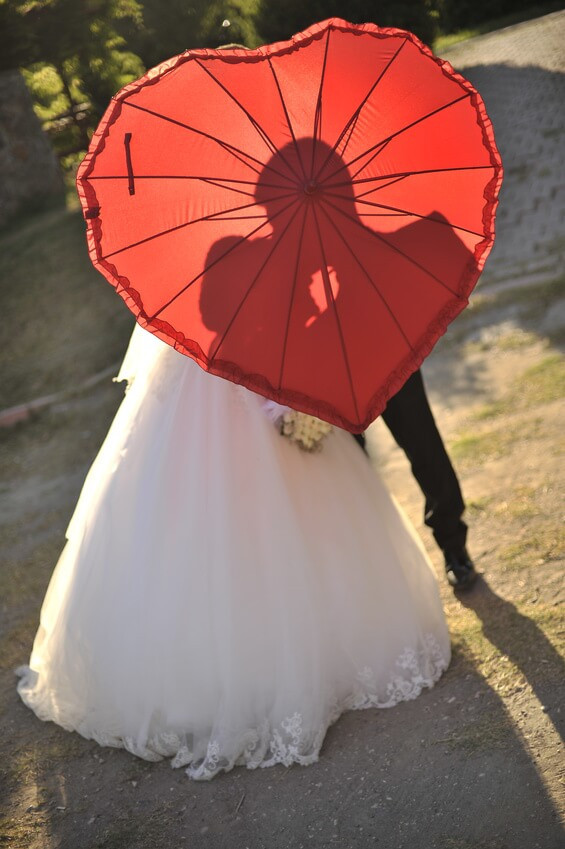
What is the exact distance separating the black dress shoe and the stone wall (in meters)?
9.78

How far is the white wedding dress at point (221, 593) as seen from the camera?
3105mm

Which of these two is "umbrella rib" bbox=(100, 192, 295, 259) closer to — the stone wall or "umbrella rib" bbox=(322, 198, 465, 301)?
"umbrella rib" bbox=(322, 198, 465, 301)

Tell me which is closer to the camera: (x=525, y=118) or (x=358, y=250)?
(x=358, y=250)

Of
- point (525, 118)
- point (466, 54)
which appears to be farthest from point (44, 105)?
point (525, 118)

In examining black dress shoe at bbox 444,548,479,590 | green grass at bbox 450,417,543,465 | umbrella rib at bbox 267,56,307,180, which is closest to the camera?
umbrella rib at bbox 267,56,307,180

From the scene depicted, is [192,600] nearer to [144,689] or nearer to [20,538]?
[144,689]

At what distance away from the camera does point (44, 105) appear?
46.2ft

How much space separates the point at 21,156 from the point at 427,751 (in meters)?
11.0

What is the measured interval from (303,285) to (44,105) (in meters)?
13.1

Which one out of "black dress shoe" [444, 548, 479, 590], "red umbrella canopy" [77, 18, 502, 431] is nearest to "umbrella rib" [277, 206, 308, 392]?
"red umbrella canopy" [77, 18, 502, 431]

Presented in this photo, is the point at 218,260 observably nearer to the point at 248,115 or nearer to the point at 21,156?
the point at 248,115

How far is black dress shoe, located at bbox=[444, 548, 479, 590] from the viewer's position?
3867 mm

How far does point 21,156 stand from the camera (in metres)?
11.8

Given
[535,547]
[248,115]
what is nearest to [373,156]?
[248,115]
